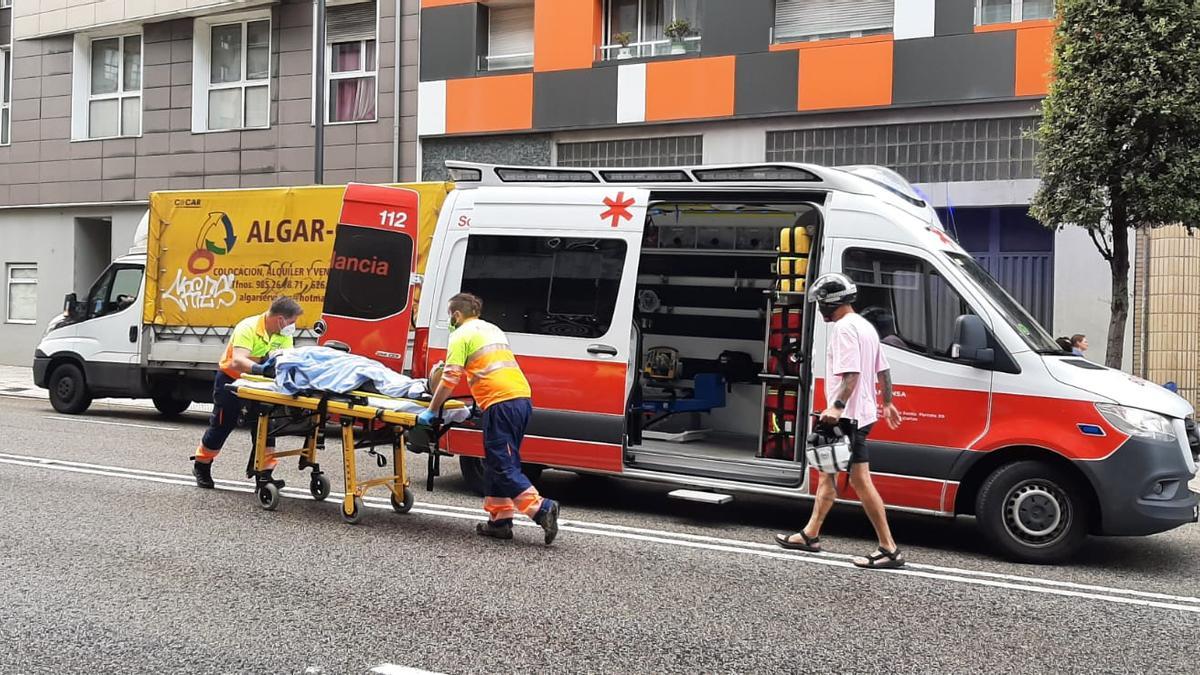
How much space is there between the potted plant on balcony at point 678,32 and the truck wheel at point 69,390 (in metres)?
10.1

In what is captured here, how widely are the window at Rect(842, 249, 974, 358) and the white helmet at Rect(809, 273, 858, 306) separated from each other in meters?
0.69

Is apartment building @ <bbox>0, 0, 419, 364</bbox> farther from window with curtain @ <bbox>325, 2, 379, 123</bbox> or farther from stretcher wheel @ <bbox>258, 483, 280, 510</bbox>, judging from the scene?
stretcher wheel @ <bbox>258, 483, 280, 510</bbox>

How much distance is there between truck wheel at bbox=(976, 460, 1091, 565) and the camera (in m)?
7.01

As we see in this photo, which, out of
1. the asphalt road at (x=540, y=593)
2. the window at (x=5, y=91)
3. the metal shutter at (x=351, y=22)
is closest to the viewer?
the asphalt road at (x=540, y=593)

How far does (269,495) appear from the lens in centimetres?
818

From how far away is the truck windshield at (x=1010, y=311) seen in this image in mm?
7426

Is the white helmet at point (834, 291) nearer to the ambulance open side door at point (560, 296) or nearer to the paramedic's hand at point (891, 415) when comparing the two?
the paramedic's hand at point (891, 415)

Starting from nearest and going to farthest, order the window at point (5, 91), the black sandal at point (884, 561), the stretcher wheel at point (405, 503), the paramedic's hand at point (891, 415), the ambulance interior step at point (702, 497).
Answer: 1. the black sandal at point (884, 561)
2. the paramedic's hand at point (891, 415)
3. the ambulance interior step at point (702, 497)
4. the stretcher wheel at point (405, 503)
5. the window at point (5, 91)

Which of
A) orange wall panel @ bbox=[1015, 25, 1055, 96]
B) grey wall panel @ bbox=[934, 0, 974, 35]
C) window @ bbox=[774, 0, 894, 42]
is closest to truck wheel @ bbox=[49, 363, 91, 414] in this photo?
window @ bbox=[774, 0, 894, 42]

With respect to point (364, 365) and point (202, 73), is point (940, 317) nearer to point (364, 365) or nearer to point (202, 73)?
point (364, 365)

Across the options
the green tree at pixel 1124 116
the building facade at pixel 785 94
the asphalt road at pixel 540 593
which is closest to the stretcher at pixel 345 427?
the asphalt road at pixel 540 593

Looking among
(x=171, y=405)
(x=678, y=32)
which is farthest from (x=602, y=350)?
(x=678, y=32)

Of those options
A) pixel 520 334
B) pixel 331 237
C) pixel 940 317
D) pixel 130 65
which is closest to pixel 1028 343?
pixel 940 317

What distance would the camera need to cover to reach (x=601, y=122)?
18.5m
